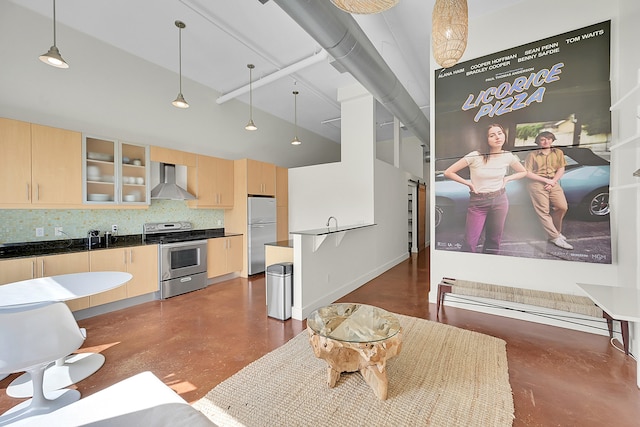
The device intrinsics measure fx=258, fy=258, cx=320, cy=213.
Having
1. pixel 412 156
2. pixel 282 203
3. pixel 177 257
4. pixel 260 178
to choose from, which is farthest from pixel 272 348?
pixel 412 156

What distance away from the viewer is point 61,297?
1935 millimetres

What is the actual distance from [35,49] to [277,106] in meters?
4.01

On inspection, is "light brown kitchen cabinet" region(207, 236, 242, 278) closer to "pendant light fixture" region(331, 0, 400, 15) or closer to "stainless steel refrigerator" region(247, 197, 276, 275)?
"stainless steel refrigerator" region(247, 197, 276, 275)

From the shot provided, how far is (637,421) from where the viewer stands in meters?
1.71

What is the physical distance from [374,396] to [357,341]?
1.66 ft

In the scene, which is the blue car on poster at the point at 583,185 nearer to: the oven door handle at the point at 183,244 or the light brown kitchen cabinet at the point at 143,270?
the oven door handle at the point at 183,244

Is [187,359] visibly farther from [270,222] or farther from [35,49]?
[35,49]

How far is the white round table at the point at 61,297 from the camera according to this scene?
1.96 m

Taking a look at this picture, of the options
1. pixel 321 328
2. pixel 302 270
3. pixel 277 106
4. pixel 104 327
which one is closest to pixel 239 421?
pixel 321 328

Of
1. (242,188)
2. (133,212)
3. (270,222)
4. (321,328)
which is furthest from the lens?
(270,222)

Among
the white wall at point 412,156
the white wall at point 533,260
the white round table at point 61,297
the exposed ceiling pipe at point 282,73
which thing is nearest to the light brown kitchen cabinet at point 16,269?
the white round table at point 61,297

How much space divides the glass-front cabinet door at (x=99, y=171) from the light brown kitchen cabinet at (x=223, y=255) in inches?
66.0

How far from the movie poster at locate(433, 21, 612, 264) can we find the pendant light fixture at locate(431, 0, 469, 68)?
205 centimetres

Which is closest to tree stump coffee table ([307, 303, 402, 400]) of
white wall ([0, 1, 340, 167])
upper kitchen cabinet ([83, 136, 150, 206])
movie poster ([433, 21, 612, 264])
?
movie poster ([433, 21, 612, 264])
